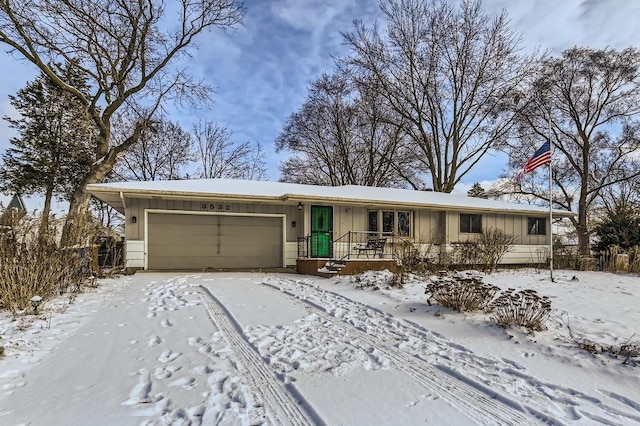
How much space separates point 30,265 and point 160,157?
21.8 m

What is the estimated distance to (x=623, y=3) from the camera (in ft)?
34.6

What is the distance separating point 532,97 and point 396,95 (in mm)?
7732

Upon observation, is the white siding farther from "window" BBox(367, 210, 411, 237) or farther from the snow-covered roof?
"window" BBox(367, 210, 411, 237)

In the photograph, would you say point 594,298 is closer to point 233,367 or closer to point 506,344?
point 506,344

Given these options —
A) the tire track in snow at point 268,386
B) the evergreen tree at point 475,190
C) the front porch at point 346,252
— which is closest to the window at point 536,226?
the front porch at point 346,252

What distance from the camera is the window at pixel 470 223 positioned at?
16.1 meters

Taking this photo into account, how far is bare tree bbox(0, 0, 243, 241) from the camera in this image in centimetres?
1431

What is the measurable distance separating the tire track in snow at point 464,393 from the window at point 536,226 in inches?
610

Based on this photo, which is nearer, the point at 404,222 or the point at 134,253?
the point at 134,253

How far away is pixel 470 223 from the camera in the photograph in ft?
53.4

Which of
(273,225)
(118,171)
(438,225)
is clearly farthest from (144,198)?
(118,171)

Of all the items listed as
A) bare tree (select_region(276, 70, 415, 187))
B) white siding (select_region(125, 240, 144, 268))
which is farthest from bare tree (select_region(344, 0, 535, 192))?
white siding (select_region(125, 240, 144, 268))

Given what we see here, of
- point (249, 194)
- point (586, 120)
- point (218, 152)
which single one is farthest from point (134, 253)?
point (586, 120)

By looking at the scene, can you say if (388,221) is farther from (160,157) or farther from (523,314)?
(160,157)
